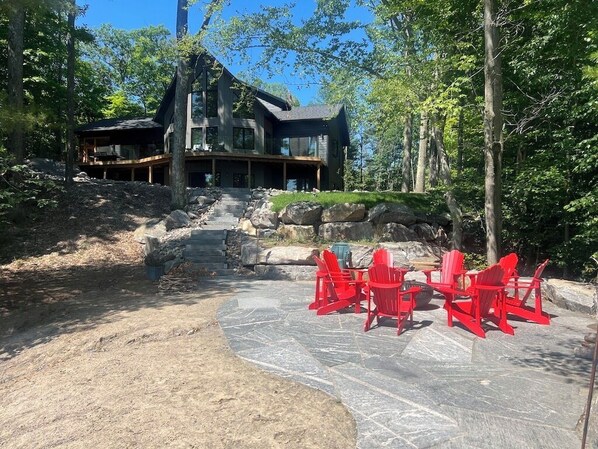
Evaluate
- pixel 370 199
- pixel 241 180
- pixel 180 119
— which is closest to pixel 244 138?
pixel 241 180

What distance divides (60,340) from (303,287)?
4.67 m

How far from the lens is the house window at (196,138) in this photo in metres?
26.8

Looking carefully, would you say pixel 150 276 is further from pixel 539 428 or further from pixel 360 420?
pixel 539 428

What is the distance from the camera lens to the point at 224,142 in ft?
86.0

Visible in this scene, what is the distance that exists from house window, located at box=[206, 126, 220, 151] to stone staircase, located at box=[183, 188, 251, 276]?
10585mm

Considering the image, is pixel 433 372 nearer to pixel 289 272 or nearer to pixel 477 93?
pixel 289 272

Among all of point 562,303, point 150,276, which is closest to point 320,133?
A: point 150,276

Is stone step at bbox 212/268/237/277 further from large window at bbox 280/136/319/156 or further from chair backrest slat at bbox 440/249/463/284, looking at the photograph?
large window at bbox 280/136/319/156

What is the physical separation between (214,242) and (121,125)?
21.8 meters

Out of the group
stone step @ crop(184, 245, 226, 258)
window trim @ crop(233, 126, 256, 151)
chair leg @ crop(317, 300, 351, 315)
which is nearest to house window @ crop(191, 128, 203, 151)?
window trim @ crop(233, 126, 256, 151)

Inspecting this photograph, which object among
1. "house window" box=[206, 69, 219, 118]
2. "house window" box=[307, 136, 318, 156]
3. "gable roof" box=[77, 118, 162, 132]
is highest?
"house window" box=[206, 69, 219, 118]

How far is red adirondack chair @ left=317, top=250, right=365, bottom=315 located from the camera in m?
6.28

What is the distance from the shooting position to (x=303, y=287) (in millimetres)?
8797

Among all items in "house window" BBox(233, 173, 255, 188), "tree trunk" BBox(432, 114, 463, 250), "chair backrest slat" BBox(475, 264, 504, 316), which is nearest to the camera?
Result: "chair backrest slat" BBox(475, 264, 504, 316)
